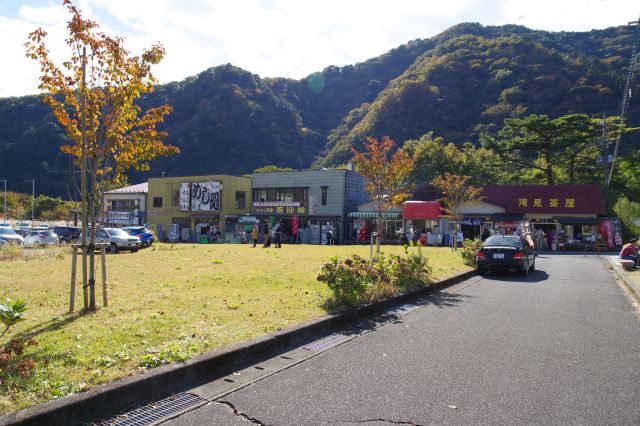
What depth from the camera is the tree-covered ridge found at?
5666cm

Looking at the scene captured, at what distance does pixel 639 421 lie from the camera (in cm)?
381

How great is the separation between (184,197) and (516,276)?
37.4 meters

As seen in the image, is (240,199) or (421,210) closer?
(421,210)

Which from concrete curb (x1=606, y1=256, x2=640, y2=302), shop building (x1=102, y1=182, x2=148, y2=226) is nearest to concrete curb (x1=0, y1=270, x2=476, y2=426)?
concrete curb (x1=606, y1=256, x2=640, y2=302)

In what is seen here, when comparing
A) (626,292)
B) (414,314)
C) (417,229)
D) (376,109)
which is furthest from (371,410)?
(376,109)

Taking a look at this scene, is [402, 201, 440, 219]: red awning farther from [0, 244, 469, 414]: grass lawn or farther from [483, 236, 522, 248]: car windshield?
[0, 244, 469, 414]: grass lawn

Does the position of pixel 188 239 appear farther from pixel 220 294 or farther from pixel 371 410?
Answer: pixel 371 410

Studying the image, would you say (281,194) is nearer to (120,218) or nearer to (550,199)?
(120,218)

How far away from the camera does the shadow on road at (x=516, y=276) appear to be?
14047 mm

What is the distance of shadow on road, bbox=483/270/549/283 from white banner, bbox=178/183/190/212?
3607 centimetres

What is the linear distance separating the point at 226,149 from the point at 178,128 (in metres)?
9.22

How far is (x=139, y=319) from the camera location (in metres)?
6.55

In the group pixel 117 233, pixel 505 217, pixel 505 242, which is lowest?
pixel 117 233

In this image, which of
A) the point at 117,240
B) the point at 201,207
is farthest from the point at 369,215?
the point at 117,240
